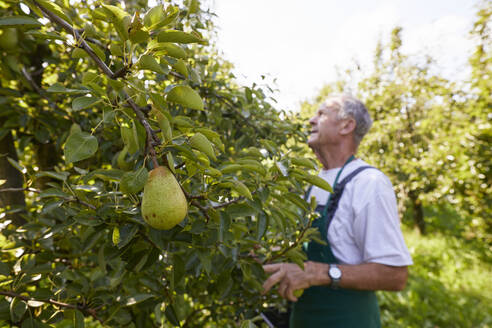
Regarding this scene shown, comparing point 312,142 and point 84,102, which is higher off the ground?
point 84,102

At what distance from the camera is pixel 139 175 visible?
58 centimetres

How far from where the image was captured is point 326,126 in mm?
2070

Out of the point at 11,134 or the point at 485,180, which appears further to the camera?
the point at 485,180

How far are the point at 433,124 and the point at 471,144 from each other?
238 cm

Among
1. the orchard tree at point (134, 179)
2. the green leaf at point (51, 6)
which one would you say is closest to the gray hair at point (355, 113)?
the orchard tree at point (134, 179)

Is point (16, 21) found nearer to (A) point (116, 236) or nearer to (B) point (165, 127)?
(B) point (165, 127)

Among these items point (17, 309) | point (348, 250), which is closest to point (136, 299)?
point (17, 309)

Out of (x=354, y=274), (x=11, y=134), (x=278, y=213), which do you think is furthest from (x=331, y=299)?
(x=11, y=134)

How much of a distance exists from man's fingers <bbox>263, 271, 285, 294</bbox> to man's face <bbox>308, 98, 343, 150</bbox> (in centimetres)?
104

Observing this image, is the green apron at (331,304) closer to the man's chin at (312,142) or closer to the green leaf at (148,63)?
the man's chin at (312,142)

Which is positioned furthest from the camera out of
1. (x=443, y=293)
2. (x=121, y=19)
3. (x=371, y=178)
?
(x=443, y=293)

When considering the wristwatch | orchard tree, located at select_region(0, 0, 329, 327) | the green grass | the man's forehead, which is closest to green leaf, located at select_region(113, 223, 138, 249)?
orchard tree, located at select_region(0, 0, 329, 327)

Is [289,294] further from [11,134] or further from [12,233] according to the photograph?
[11,134]

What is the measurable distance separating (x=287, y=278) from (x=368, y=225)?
0.49 metres
